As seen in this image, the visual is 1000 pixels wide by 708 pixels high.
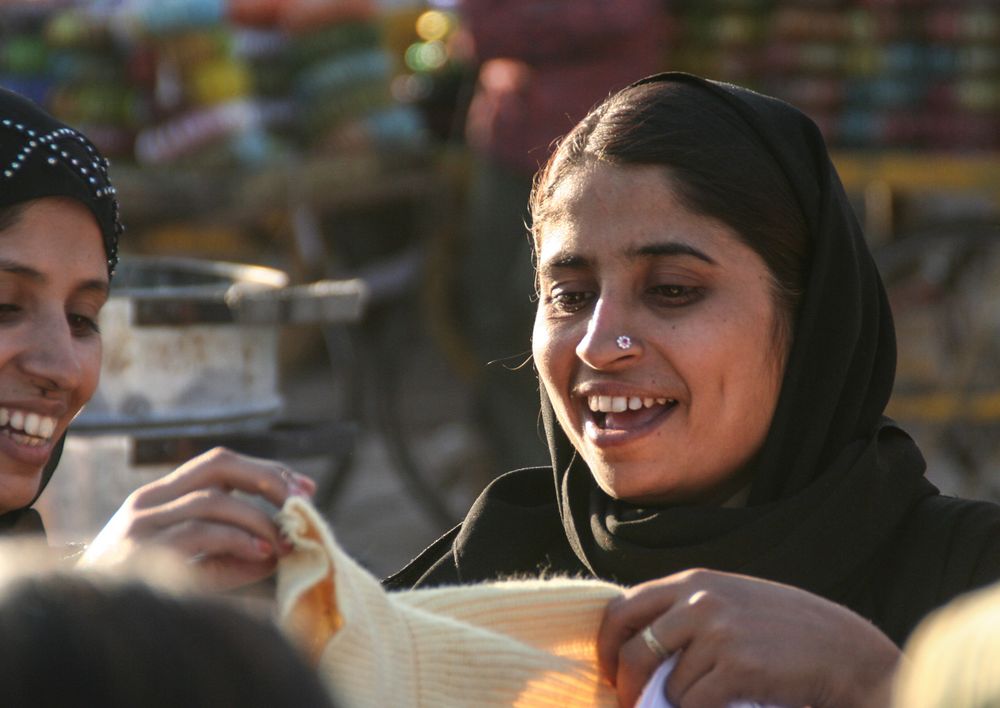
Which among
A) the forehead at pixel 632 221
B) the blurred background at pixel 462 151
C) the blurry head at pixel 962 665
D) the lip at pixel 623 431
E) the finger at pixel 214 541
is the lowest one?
the blurred background at pixel 462 151

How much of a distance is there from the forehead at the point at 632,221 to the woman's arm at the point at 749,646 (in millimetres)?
645

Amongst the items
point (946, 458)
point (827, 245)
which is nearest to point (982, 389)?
point (946, 458)

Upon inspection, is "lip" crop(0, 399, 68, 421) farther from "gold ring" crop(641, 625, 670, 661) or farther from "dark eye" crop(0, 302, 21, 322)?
"gold ring" crop(641, 625, 670, 661)

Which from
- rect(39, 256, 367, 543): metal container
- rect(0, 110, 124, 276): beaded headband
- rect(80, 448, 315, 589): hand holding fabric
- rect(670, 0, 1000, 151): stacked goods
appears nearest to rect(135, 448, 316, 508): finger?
rect(80, 448, 315, 589): hand holding fabric

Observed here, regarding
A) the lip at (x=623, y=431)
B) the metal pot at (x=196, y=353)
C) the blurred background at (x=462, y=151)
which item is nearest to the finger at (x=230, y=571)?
the lip at (x=623, y=431)

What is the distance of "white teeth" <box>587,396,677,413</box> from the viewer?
2182mm

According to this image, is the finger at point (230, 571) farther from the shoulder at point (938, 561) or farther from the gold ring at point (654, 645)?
the shoulder at point (938, 561)

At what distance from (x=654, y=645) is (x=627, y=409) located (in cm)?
58

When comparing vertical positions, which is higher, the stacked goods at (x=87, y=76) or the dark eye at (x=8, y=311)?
the dark eye at (x=8, y=311)

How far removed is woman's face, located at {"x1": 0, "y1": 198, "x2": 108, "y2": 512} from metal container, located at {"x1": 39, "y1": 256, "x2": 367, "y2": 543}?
989mm

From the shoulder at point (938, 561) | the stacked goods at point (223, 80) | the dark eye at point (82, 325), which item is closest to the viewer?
the shoulder at point (938, 561)

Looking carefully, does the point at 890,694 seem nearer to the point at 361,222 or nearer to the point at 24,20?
the point at 361,222

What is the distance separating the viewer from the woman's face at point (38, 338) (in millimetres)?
2287

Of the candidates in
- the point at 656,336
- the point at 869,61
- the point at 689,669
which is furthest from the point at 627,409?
the point at 869,61
